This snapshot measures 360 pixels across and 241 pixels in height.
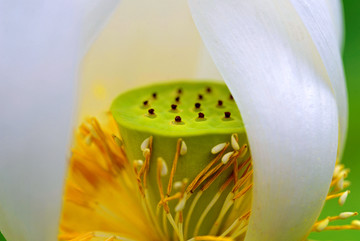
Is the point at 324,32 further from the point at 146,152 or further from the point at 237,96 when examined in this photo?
the point at 146,152

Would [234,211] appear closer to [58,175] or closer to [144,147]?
[144,147]

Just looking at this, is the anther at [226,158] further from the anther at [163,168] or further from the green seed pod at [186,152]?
the anther at [163,168]

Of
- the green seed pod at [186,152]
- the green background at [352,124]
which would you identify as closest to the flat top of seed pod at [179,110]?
the green seed pod at [186,152]

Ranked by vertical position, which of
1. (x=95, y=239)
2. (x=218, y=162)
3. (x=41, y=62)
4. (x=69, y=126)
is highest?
(x=41, y=62)

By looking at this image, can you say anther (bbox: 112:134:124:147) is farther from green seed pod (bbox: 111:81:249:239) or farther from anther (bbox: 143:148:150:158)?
anther (bbox: 143:148:150:158)

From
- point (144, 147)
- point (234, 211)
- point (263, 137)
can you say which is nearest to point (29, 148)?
point (144, 147)
